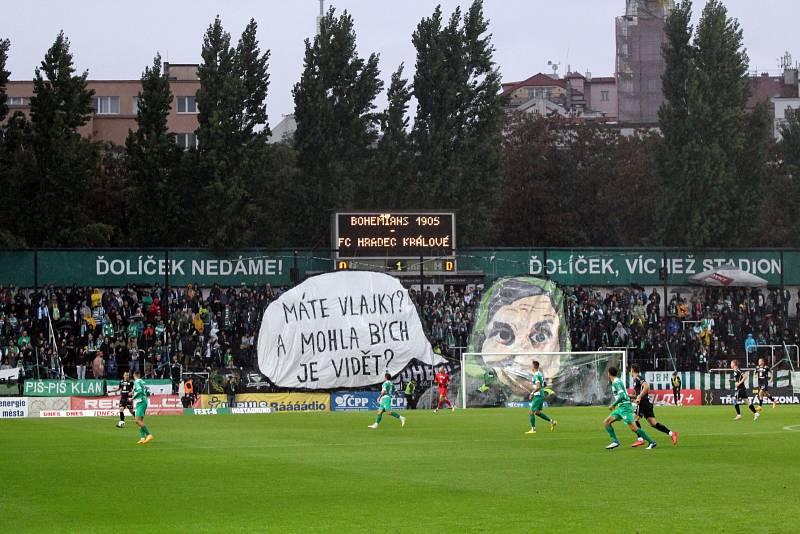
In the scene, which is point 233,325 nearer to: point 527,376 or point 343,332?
point 343,332

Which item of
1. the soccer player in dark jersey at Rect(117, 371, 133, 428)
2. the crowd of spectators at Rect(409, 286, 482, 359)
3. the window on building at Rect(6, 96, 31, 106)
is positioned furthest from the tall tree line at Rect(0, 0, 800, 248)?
the window on building at Rect(6, 96, 31, 106)

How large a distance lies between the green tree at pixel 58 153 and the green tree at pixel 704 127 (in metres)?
35.4

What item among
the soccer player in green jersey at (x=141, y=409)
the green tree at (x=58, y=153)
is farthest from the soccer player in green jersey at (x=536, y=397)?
the green tree at (x=58, y=153)

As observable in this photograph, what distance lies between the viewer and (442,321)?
→ 58.3 m

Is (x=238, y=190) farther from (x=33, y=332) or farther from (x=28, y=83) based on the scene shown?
(x=28, y=83)

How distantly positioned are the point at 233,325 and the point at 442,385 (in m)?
11.2

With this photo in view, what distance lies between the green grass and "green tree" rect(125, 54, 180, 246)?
32.3m

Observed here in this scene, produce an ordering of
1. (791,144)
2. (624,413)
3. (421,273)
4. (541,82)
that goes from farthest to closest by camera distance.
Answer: (541,82)
(791,144)
(421,273)
(624,413)

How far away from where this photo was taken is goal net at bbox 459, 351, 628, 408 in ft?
182

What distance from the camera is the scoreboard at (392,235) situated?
5562 cm

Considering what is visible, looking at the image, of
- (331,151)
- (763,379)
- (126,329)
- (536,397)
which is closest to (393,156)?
(331,151)

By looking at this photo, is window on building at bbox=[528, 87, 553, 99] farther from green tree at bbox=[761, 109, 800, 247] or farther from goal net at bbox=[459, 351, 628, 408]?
goal net at bbox=[459, 351, 628, 408]

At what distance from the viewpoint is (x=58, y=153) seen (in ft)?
215

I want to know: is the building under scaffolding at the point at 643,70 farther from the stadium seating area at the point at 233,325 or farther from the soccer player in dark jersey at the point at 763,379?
the soccer player in dark jersey at the point at 763,379
